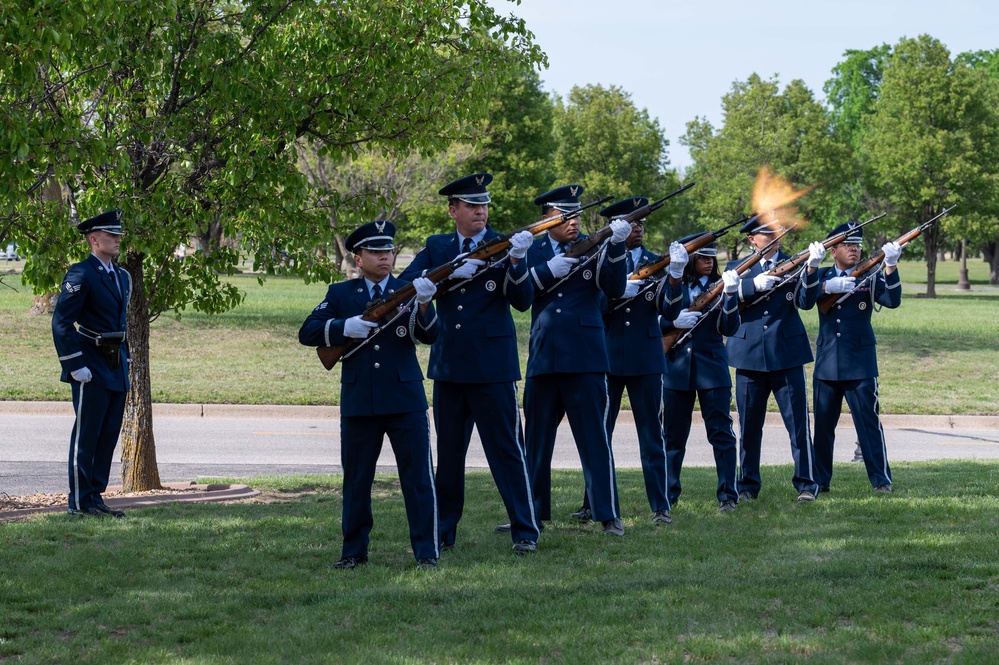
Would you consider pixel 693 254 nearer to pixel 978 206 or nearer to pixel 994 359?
pixel 994 359

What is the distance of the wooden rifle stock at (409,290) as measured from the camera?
718 centimetres

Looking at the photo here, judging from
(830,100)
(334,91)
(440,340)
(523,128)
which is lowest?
(440,340)

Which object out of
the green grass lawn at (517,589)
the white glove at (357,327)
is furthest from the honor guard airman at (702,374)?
the white glove at (357,327)

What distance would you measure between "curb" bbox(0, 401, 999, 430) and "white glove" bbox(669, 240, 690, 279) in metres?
7.13

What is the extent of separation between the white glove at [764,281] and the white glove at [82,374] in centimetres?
524

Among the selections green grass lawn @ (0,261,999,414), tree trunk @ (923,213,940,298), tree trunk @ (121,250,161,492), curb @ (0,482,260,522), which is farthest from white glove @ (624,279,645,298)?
tree trunk @ (923,213,940,298)

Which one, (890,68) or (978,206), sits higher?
(890,68)

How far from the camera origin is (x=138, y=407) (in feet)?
33.8

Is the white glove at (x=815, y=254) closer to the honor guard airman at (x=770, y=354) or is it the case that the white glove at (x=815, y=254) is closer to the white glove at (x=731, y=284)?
the honor guard airman at (x=770, y=354)

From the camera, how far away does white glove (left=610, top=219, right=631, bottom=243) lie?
7910mm

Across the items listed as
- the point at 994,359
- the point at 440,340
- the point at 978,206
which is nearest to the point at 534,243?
the point at 440,340

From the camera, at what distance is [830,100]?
249 feet

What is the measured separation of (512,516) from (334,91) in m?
3.67

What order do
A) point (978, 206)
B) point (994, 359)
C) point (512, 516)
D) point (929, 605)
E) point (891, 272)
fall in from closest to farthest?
point (929, 605) → point (512, 516) → point (891, 272) → point (994, 359) → point (978, 206)
